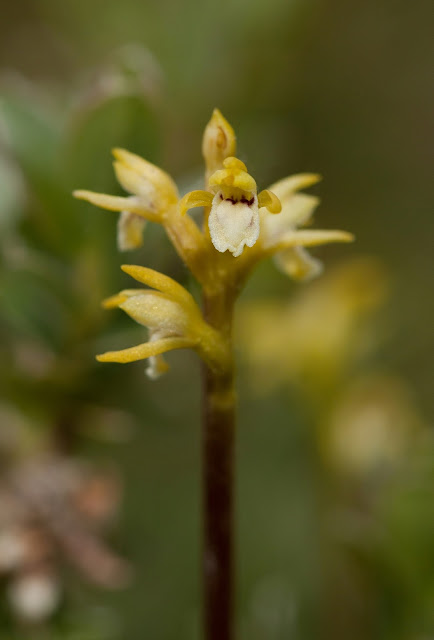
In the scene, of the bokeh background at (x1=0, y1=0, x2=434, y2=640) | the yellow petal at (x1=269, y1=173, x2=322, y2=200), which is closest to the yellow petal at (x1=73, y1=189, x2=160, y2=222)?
the yellow petal at (x1=269, y1=173, x2=322, y2=200)

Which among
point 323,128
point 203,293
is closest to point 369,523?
point 203,293

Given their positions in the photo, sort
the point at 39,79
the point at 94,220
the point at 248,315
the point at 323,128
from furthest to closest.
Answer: the point at 323,128 < the point at 39,79 < the point at 248,315 < the point at 94,220

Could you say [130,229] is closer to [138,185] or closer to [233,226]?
[138,185]

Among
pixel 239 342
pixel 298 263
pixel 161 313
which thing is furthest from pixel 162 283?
pixel 239 342

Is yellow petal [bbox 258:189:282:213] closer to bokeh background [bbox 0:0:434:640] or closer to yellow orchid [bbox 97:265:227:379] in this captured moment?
yellow orchid [bbox 97:265:227:379]

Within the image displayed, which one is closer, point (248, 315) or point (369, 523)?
point (369, 523)

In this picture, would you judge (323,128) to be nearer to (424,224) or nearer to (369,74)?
(369,74)
